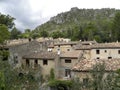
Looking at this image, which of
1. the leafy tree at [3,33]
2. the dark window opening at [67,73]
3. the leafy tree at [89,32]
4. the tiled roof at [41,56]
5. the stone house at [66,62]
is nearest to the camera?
the dark window opening at [67,73]

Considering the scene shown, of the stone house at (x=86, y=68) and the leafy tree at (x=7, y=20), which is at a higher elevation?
the leafy tree at (x=7, y=20)

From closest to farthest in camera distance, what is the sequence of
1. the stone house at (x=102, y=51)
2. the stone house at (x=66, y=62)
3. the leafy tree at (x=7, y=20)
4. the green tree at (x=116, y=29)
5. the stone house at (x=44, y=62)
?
1. the stone house at (x=66, y=62)
2. the stone house at (x=44, y=62)
3. the stone house at (x=102, y=51)
4. the leafy tree at (x=7, y=20)
5. the green tree at (x=116, y=29)

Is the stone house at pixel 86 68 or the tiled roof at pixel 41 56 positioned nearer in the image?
the stone house at pixel 86 68

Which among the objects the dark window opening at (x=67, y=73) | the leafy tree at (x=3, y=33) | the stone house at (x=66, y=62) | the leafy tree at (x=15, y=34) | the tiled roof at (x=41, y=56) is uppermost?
the leafy tree at (x=15, y=34)

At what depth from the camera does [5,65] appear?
77.7 ft

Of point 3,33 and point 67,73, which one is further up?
point 3,33

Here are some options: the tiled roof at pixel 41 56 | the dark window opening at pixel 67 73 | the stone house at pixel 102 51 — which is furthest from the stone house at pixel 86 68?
the stone house at pixel 102 51

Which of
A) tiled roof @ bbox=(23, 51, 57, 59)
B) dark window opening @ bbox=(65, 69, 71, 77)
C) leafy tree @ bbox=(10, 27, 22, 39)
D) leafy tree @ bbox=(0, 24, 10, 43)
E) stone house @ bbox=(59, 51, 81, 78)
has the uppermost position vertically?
leafy tree @ bbox=(10, 27, 22, 39)

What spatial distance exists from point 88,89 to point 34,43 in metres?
31.3

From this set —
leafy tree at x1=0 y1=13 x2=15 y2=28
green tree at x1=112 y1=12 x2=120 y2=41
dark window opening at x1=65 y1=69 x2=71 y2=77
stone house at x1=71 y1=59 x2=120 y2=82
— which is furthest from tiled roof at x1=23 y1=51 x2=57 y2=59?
green tree at x1=112 y1=12 x2=120 y2=41

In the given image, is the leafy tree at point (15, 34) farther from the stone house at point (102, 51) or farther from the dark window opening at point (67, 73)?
the dark window opening at point (67, 73)

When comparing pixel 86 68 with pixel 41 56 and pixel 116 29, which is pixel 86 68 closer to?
pixel 41 56

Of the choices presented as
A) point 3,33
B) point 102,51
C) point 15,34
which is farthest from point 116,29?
point 3,33

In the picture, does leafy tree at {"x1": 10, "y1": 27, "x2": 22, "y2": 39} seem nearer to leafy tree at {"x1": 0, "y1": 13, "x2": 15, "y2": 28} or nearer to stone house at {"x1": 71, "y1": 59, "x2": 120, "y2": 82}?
leafy tree at {"x1": 0, "y1": 13, "x2": 15, "y2": 28}
